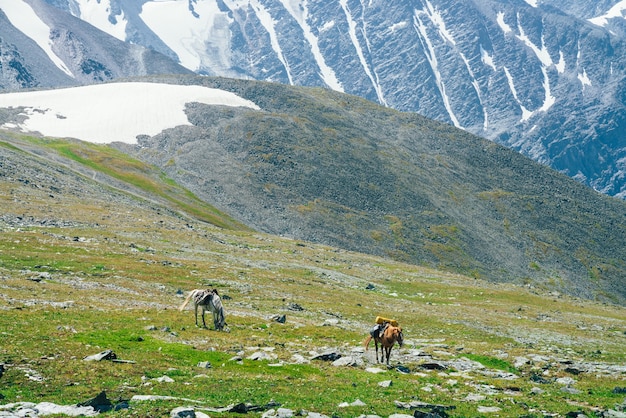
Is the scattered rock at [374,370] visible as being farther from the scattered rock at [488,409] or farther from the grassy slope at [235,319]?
the scattered rock at [488,409]

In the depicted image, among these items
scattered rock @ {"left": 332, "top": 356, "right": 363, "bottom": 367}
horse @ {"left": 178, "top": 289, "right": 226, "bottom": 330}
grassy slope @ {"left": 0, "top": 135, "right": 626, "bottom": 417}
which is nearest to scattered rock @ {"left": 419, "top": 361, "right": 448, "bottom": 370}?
grassy slope @ {"left": 0, "top": 135, "right": 626, "bottom": 417}

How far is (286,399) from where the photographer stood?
72.1 feet

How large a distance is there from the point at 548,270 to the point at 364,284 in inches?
4068

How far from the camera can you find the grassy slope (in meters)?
23.4

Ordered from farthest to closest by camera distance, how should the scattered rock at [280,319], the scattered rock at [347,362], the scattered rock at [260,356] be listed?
the scattered rock at [280,319]
the scattered rock at [347,362]
the scattered rock at [260,356]

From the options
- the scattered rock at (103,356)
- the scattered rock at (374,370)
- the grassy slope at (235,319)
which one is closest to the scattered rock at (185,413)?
the grassy slope at (235,319)

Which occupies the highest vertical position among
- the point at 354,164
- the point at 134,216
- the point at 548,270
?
the point at 354,164

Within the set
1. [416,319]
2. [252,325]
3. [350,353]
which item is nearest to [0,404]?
[350,353]

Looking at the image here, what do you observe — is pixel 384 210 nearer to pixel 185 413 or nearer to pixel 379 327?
pixel 379 327

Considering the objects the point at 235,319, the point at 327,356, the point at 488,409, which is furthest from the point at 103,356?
the point at 235,319

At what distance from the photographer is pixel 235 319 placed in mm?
41094

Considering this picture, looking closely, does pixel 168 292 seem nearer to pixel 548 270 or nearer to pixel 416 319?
pixel 416 319

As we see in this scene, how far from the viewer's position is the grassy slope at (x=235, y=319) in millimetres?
23359

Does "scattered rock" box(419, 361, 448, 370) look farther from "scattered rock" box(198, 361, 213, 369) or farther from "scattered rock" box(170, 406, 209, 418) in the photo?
"scattered rock" box(170, 406, 209, 418)
